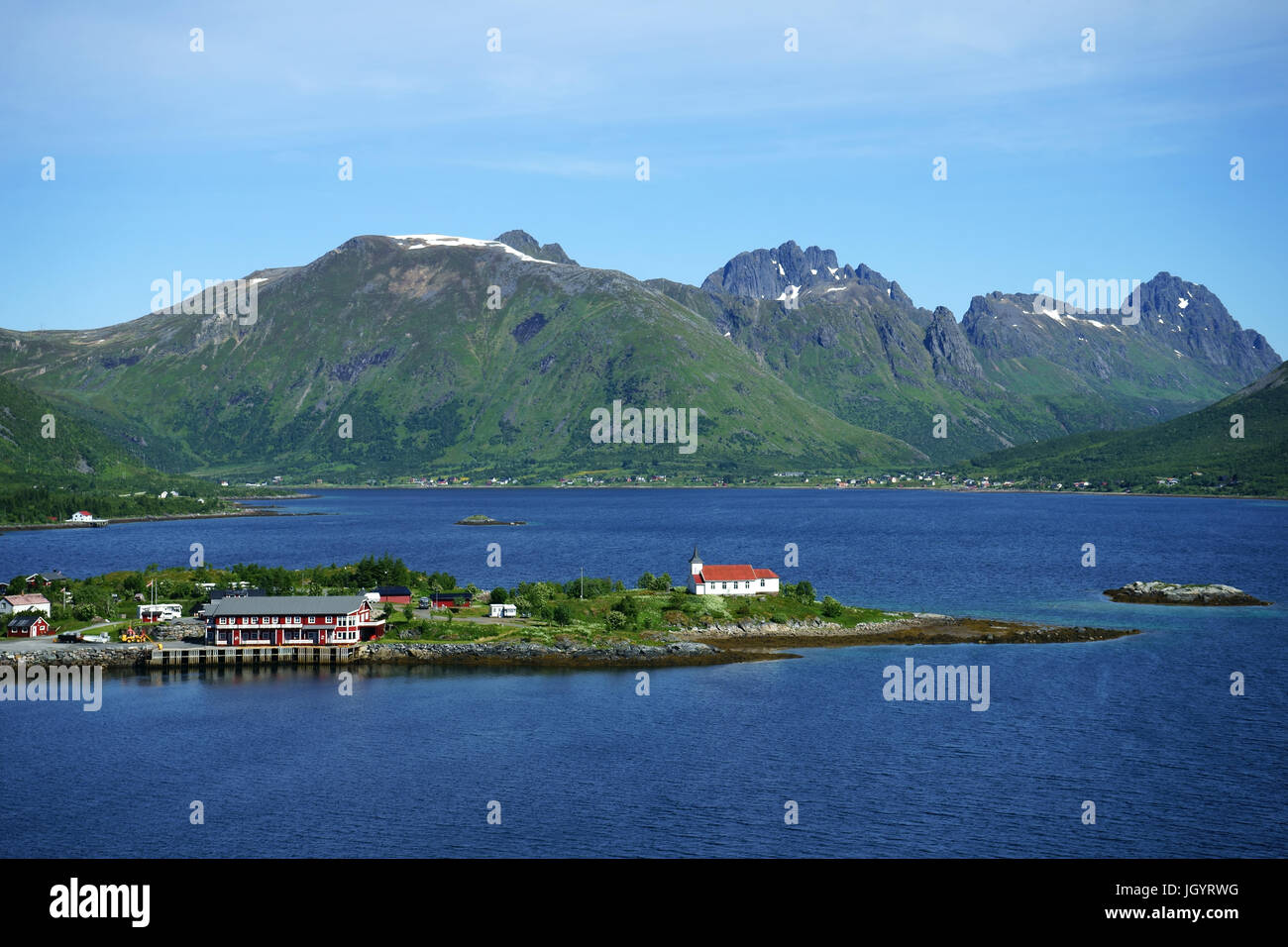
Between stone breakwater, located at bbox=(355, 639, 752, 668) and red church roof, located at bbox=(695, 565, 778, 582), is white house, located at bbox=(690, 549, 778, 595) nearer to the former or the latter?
red church roof, located at bbox=(695, 565, 778, 582)

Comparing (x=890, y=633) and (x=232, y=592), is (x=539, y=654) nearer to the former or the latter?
(x=890, y=633)

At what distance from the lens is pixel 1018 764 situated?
203ft

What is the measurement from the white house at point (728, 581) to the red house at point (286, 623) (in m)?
32.8

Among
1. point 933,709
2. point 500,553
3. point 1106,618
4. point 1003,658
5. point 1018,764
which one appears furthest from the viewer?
point 500,553

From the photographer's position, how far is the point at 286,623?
321 feet

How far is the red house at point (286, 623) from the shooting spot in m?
97.4

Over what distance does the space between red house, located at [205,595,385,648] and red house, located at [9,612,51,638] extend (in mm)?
15397

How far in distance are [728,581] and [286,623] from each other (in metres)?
42.4

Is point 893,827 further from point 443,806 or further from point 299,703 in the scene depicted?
point 299,703

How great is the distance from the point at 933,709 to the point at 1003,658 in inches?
803

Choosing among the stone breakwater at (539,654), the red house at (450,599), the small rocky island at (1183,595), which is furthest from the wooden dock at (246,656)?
the small rocky island at (1183,595)

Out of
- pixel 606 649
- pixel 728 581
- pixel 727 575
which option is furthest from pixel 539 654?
pixel 727 575
